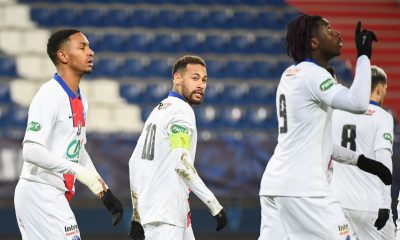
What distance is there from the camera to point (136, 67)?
17.0m

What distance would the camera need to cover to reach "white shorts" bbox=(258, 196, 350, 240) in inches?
217

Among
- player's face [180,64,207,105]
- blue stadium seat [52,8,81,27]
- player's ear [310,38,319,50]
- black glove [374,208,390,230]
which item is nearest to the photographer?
player's ear [310,38,319,50]

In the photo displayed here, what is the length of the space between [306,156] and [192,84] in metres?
1.37

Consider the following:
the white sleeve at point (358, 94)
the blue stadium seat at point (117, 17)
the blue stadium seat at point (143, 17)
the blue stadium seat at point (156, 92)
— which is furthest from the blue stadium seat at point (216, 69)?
the white sleeve at point (358, 94)

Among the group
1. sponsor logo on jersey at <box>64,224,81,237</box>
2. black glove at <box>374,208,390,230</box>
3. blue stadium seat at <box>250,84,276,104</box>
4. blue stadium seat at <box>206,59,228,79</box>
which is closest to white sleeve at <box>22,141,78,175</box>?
sponsor logo on jersey at <box>64,224,81,237</box>

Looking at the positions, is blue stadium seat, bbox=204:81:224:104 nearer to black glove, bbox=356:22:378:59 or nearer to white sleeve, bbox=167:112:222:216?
white sleeve, bbox=167:112:222:216

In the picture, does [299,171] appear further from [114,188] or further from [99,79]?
[99,79]

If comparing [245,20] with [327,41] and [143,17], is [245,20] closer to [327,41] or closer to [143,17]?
[143,17]

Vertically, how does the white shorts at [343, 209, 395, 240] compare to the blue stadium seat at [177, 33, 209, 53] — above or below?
below

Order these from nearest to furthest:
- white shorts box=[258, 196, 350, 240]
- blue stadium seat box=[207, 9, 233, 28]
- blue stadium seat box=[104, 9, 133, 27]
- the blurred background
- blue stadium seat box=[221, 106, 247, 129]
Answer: white shorts box=[258, 196, 350, 240] < the blurred background < blue stadium seat box=[221, 106, 247, 129] < blue stadium seat box=[104, 9, 133, 27] < blue stadium seat box=[207, 9, 233, 28]

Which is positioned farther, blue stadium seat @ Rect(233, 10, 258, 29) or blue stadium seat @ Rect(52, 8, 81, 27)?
blue stadium seat @ Rect(233, 10, 258, 29)

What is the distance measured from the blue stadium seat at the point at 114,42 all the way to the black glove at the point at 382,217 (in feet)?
35.7

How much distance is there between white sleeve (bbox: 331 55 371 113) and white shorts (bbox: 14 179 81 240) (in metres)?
1.85

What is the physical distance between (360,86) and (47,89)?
6.67 ft
